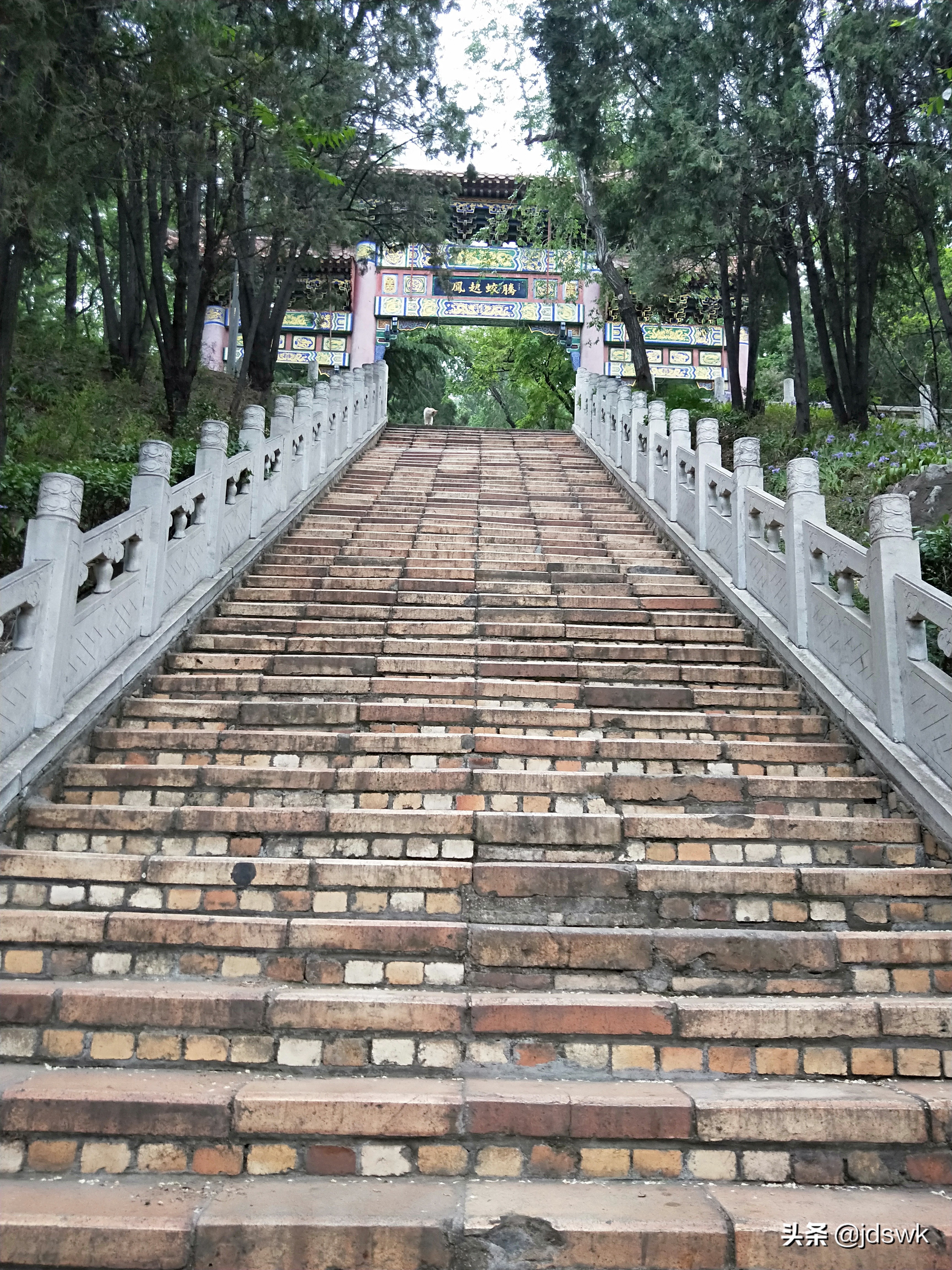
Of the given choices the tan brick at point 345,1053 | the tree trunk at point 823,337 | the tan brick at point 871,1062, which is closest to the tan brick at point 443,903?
the tan brick at point 345,1053

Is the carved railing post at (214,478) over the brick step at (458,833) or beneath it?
over

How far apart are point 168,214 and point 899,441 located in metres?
9.28

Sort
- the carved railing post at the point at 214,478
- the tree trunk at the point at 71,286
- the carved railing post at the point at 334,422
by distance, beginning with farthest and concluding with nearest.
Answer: the tree trunk at the point at 71,286 → the carved railing post at the point at 334,422 → the carved railing post at the point at 214,478

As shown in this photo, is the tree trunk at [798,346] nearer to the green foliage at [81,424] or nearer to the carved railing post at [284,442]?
the carved railing post at [284,442]

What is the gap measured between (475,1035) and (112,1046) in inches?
44.8

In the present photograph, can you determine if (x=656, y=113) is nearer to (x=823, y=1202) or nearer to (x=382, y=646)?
(x=382, y=646)

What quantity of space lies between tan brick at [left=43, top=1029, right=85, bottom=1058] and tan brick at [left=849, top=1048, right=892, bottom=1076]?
243cm

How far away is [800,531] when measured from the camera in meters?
5.53

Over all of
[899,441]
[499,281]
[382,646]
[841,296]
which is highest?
[499,281]

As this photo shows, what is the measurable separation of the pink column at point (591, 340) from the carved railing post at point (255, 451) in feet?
46.7

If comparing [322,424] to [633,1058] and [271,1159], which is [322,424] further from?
[271,1159]

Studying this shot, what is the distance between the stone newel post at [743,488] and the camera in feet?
21.7

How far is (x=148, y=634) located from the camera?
5348 millimetres

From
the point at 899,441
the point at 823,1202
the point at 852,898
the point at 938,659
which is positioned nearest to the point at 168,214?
the point at 899,441
